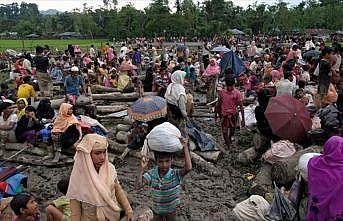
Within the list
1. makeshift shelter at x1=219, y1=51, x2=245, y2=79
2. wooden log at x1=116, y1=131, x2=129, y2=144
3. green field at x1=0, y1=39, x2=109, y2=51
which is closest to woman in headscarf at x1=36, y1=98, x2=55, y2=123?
wooden log at x1=116, y1=131, x2=129, y2=144

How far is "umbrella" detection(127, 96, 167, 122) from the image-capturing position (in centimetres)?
704

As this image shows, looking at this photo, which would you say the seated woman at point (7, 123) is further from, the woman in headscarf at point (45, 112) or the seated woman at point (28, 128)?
the woman in headscarf at point (45, 112)

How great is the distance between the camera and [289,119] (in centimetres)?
627

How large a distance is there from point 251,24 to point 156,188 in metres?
53.8

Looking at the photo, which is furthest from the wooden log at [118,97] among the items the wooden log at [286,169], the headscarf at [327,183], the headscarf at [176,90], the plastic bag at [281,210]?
the headscarf at [327,183]

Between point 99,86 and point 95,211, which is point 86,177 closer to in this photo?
point 95,211

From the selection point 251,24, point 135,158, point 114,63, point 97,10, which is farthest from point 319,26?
point 135,158

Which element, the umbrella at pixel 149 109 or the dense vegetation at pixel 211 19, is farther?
the dense vegetation at pixel 211 19

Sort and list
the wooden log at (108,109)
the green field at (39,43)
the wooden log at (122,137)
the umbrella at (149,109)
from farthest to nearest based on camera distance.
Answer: the green field at (39,43)
the wooden log at (108,109)
the wooden log at (122,137)
the umbrella at (149,109)

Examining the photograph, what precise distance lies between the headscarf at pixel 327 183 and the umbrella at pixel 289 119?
9.29 ft

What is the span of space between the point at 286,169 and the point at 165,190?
7.12 feet

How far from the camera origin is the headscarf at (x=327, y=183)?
10.7 feet

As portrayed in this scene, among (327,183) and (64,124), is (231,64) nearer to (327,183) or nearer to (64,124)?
(64,124)

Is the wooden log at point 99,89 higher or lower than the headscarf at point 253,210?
lower
